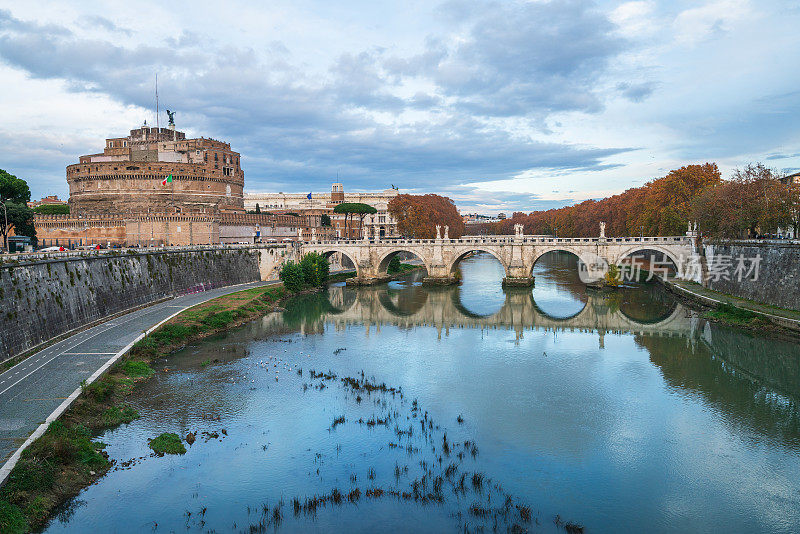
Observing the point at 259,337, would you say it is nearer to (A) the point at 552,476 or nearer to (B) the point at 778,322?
(A) the point at 552,476

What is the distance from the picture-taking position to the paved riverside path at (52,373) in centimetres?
1530

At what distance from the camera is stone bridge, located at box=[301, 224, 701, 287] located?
50.8 meters

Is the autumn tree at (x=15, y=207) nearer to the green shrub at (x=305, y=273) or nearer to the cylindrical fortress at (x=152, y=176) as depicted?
the green shrub at (x=305, y=273)

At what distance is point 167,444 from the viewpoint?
660 inches

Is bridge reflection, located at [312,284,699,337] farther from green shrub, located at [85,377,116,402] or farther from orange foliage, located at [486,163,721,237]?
green shrub, located at [85,377,116,402]

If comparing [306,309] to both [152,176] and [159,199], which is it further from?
[152,176]


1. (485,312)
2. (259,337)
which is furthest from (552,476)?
(485,312)

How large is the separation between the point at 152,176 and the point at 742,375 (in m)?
70.2

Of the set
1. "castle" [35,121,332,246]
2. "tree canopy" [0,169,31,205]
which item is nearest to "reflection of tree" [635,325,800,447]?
"castle" [35,121,332,246]

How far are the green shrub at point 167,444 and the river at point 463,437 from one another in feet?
1.21

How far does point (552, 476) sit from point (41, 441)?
14.3m

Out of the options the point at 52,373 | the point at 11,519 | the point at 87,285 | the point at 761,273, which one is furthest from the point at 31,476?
the point at 761,273

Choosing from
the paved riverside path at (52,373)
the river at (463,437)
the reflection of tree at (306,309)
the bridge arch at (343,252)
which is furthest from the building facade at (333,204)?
the river at (463,437)

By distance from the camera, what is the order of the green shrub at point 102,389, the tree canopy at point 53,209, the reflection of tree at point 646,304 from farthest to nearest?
the tree canopy at point 53,209 < the reflection of tree at point 646,304 < the green shrub at point 102,389
